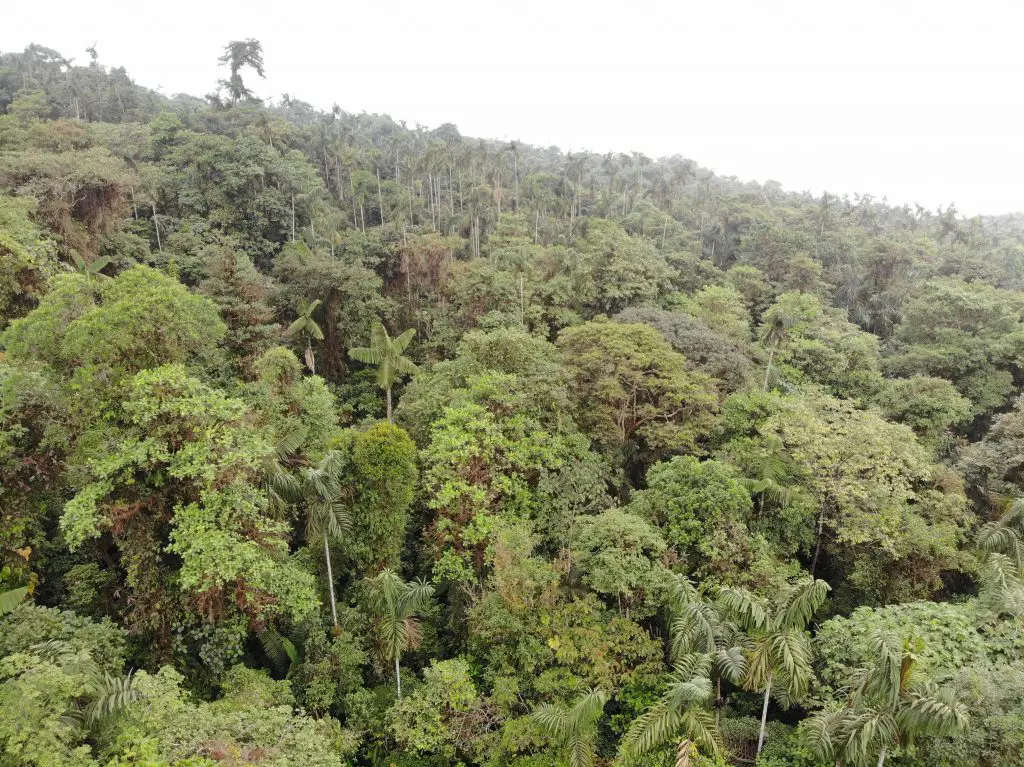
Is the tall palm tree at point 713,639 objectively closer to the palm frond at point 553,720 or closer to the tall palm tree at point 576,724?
the tall palm tree at point 576,724

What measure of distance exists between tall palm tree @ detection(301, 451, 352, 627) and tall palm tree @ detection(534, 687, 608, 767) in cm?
722

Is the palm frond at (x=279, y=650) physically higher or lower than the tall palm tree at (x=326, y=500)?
lower

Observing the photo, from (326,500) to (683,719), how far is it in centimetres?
1021

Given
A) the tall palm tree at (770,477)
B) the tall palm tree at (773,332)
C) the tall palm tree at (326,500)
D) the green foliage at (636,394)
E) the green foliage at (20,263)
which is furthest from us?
the tall palm tree at (773,332)

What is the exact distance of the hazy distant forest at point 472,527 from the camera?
430 inches

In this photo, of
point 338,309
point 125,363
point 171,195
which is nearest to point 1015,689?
point 125,363

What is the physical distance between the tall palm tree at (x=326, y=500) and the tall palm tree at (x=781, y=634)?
33.6 ft

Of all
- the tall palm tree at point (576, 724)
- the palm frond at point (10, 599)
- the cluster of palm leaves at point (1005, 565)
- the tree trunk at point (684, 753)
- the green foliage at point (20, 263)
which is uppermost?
the green foliage at point (20, 263)

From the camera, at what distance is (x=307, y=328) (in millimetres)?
26938

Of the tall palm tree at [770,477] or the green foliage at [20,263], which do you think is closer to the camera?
the green foliage at [20,263]

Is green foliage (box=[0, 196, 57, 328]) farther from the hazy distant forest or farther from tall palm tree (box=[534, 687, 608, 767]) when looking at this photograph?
tall palm tree (box=[534, 687, 608, 767])

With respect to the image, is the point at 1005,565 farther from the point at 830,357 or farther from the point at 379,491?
the point at 379,491

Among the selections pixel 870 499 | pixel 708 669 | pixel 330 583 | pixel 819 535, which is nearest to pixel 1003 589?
pixel 870 499

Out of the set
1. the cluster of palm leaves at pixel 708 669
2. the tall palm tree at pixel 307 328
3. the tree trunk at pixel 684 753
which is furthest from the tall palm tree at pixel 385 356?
the tree trunk at pixel 684 753
